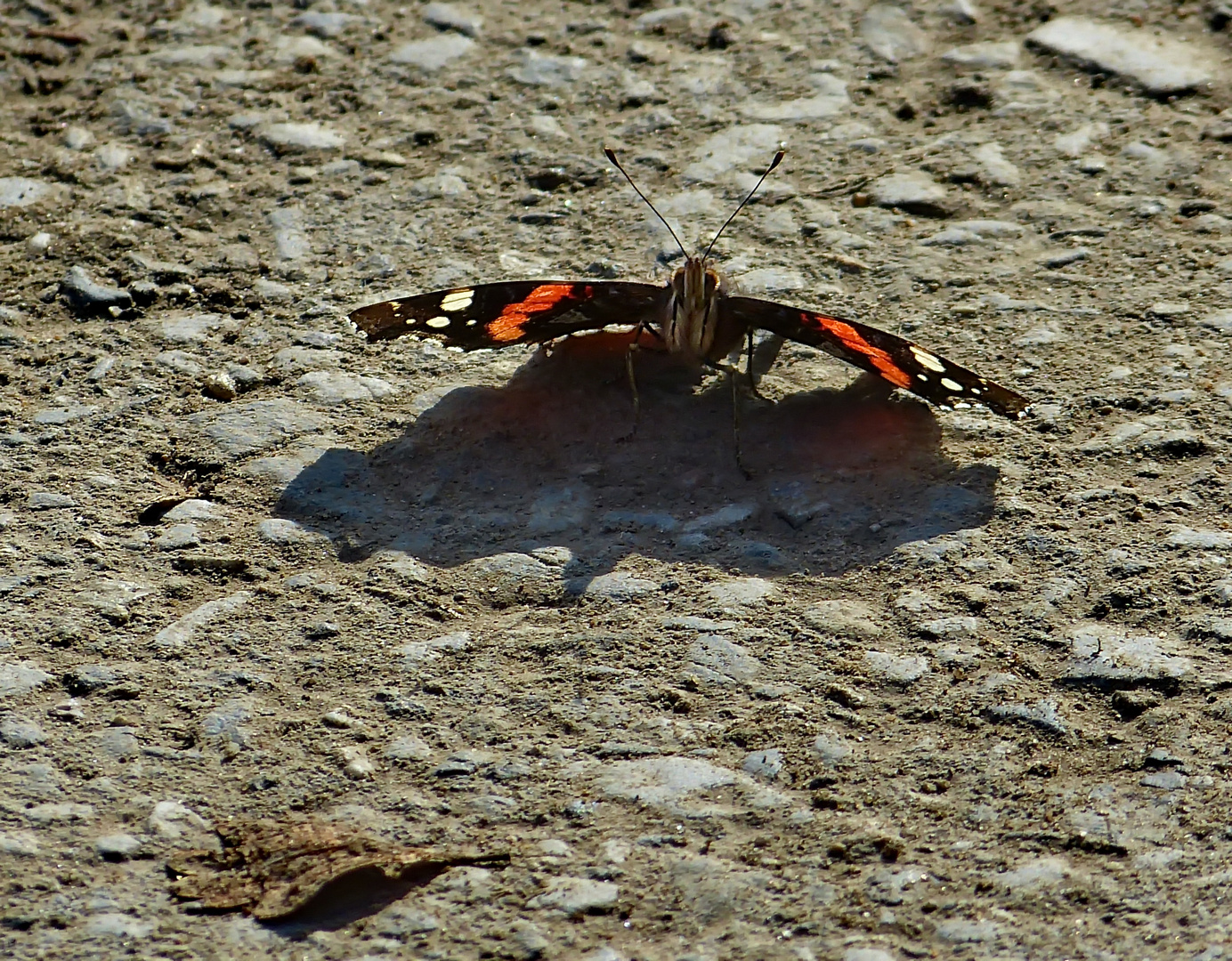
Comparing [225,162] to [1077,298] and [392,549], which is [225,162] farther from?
[1077,298]

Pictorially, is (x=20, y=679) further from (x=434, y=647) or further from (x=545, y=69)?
(x=545, y=69)

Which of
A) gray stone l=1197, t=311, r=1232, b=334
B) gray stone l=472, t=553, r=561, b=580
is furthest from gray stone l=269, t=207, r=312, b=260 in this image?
Answer: gray stone l=1197, t=311, r=1232, b=334

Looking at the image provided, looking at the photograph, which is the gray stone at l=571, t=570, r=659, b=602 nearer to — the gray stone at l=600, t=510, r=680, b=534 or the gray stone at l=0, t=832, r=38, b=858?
the gray stone at l=600, t=510, r=680, b=534

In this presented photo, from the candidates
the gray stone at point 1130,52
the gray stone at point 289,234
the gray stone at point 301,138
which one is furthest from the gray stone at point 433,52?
the gray stone at point 1130,52

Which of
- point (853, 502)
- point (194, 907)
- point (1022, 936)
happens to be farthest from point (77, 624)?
point (1022, 936)

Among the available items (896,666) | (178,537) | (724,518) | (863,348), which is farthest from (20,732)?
(863,348)

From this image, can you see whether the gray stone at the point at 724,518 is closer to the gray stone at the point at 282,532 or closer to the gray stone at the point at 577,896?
the gray stone at the point at 282,532
